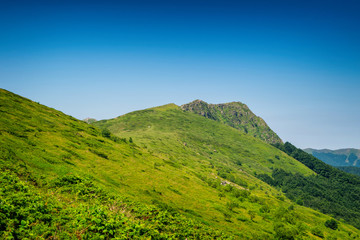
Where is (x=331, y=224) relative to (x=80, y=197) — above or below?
below

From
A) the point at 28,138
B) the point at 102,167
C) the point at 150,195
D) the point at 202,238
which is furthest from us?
the point at 102,167

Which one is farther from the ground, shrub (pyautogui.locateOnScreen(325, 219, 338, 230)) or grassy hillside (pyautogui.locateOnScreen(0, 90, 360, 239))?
grassy hillside (pyautogui.locateOnScreen(0, 90, 360, 239))

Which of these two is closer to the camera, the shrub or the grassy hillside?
the grassy hillside

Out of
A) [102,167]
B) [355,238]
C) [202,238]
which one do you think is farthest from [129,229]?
[355,238]

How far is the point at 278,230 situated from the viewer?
52625 mm

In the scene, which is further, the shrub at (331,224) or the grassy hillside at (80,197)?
the shrub at (331,224)

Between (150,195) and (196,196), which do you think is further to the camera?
(196,196)

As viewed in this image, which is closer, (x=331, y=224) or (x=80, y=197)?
(x=80, y=197)

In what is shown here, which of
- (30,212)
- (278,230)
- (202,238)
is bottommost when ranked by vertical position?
(278,230)

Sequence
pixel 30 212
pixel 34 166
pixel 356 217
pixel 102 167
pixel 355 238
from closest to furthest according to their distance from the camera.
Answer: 1. pixel 30 212
2. pixel 34 166
3. pixel 102 167
4. pixel 355 238
5. pixel 356 217

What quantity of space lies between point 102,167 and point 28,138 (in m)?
16.4

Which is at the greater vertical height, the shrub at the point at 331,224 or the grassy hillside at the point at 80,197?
the grassy hillside at the point at 80,197

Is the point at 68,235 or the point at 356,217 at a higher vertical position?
the point at 68,235

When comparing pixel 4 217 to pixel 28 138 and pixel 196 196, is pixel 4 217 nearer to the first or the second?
pixel 28 138
